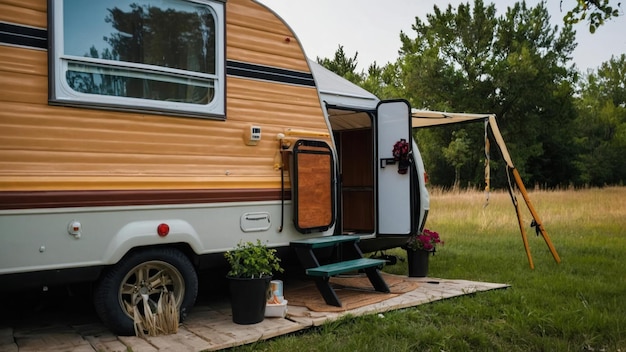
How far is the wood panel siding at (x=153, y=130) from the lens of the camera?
160 inches

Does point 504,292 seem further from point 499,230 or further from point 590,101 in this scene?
point 590,101

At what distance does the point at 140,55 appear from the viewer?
15.3 ft

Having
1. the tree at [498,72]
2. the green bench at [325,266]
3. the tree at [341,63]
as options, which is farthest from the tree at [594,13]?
the tree at [498,72]

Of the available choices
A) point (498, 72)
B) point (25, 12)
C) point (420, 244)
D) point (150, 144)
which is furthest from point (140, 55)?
point (498, 72)

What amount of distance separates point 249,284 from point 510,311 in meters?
2.39

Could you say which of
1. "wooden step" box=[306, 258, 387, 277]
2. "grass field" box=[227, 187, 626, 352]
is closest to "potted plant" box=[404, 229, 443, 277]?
"grass field" box=[227, 187, 626, 352]

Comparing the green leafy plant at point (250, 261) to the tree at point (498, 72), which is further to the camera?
the tree at point (498, 72)

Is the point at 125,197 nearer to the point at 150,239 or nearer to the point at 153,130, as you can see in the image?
the point at 150,239

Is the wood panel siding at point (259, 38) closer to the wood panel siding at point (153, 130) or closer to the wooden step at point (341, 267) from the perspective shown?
the wood panel siding at point (153, 130)

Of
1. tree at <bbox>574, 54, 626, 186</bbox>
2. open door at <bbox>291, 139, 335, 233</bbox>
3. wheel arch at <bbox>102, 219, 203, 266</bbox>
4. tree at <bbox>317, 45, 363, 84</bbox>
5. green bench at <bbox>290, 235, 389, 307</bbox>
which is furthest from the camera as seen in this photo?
tree at <bbox>574, 54, 626, 186</bbox>

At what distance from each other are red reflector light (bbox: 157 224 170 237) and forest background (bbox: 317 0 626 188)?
21.5 metres

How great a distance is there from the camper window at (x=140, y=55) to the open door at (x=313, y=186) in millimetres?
955

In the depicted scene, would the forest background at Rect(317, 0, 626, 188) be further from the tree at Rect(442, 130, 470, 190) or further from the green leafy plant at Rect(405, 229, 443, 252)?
the green leafy plant at Rect(405, 229, 443, 252)

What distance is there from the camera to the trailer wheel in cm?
446
